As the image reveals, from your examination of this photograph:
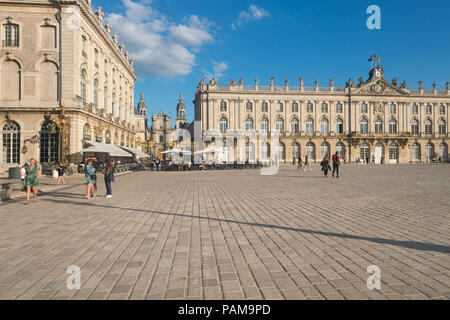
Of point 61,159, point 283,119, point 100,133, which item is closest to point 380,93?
point 283,119

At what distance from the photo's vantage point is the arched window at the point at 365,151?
51594 millimetres

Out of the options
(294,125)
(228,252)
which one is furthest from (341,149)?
(228,252)

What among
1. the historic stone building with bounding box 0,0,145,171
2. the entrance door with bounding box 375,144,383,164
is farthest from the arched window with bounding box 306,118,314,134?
the historic stone building with bounding box 0,0,145,171

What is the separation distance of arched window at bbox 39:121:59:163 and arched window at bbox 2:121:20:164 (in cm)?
187

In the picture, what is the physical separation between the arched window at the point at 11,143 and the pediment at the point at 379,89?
52.0 m

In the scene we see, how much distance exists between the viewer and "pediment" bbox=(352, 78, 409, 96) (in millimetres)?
51284

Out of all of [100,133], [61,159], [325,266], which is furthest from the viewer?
[100,133]

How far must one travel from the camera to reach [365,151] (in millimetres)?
51750

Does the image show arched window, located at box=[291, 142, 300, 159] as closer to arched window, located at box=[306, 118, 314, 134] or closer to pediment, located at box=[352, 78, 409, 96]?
arched window, located at box=[306, 118, 314, 134]

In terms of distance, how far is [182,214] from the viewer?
22.4 feet

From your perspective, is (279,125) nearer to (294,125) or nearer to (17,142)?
(294,125)

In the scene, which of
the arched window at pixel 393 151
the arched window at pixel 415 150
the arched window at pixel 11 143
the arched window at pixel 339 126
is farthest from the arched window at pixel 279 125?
the arched window at pixel 11 143
